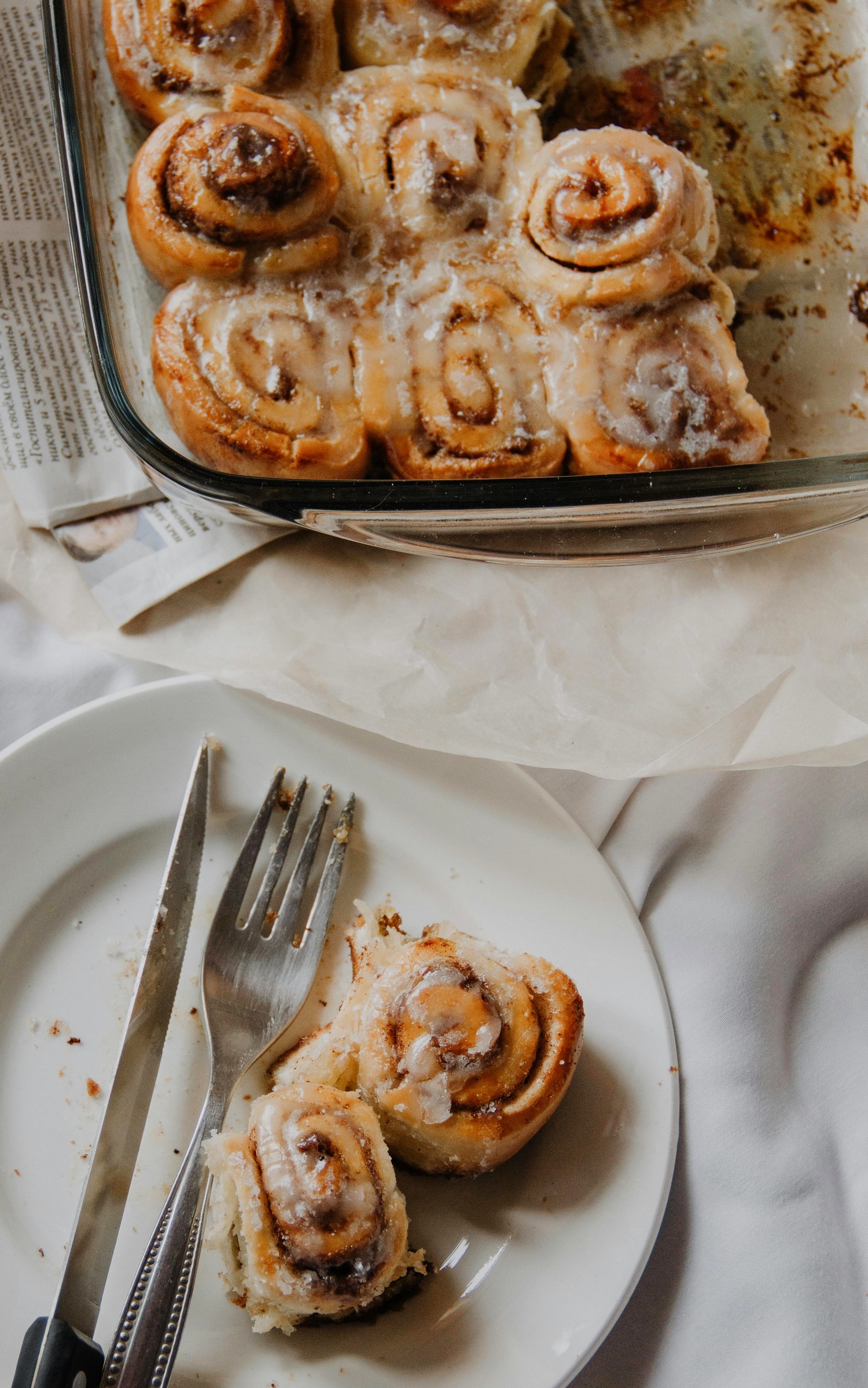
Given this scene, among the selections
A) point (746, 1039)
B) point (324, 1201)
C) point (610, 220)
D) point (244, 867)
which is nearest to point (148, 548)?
point (244, 867)

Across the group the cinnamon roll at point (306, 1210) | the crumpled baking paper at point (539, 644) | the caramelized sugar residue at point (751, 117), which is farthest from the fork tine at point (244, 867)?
the caramelized sugar residue at point (751, 117)

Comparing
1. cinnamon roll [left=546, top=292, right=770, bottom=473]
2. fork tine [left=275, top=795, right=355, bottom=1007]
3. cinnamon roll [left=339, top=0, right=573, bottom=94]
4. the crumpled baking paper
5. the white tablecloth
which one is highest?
cinnamon roll [left=339, top=0, right=573, bottom=94]

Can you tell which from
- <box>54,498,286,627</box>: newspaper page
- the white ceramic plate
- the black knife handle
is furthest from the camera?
<box>54,498,286,627</box>: newspaper page

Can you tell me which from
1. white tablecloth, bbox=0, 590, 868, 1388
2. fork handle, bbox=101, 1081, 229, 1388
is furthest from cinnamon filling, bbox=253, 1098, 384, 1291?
white tablecloth, bbox=0, 590, 868, 1388

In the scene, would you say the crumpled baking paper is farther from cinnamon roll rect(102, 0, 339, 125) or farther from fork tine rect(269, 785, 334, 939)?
cinnamon roll rect(102, 0, 339, 125)

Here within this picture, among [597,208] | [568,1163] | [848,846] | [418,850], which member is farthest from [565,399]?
[568,1163]

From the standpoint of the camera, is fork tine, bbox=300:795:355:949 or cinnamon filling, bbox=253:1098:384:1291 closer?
cinnamon filling, bbox=253:1098:384:1291

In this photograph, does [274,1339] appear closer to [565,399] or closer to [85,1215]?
[85,1215]
